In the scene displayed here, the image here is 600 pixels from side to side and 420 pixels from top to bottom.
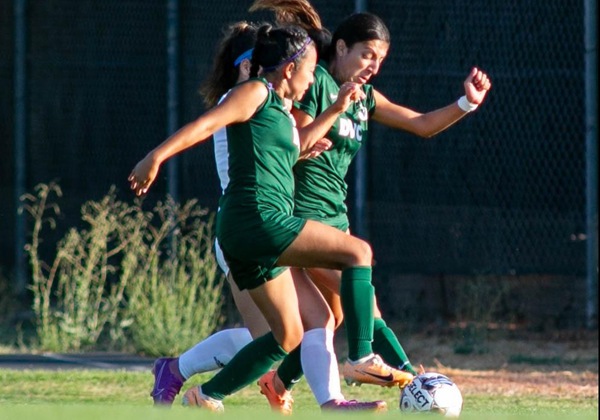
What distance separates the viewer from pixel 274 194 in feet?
20.0

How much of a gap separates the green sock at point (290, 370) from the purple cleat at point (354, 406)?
405mm

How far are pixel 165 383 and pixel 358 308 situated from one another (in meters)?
1.42

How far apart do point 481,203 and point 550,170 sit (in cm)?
59

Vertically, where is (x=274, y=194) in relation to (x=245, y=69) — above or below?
below

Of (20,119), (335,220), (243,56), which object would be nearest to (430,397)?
(335,220)

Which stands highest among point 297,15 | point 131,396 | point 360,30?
point 297,15

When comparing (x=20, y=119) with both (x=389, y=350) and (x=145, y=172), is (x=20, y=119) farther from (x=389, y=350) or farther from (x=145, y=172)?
(x=145, y=172)

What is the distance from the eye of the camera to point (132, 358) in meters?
10.4

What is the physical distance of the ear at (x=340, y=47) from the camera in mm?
6828

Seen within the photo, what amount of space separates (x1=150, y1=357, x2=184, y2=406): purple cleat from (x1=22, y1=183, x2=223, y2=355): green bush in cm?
313

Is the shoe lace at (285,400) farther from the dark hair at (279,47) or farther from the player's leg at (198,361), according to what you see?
the dark hair at (279,47)

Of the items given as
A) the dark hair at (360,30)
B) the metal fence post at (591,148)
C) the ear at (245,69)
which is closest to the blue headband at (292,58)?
the ear at (245,69)

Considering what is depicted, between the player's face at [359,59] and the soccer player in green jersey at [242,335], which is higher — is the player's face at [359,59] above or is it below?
above

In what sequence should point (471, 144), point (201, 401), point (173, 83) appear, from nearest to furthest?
point (201, 401)
point (471, 144)
point (173, 83)
